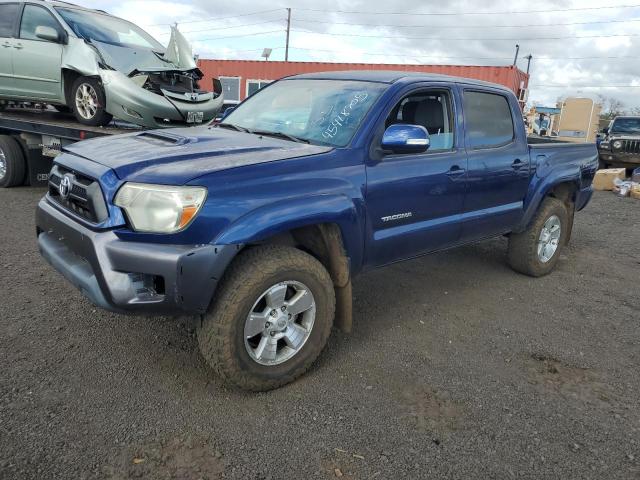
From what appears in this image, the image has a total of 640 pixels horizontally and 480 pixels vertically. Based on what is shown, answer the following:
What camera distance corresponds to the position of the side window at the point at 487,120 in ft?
13.3

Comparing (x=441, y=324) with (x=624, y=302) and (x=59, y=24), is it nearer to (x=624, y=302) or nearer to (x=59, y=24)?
(x=624, y=302)

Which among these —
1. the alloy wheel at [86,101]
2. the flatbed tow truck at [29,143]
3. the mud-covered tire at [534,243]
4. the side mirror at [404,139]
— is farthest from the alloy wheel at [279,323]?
the alloy wheel at [86,101]

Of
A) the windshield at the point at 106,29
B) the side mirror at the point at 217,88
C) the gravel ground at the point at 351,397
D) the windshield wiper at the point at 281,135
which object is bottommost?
the gravel ground at the point at 351,397

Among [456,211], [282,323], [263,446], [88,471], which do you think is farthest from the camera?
[456,211]

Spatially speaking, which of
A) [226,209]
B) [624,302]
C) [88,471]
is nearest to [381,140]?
[226,209]

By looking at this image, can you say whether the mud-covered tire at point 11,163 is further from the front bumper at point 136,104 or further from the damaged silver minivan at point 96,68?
the front bumper at point 136,104

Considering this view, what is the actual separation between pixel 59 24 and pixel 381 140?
5.57 metres

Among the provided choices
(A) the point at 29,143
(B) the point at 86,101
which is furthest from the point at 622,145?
(A) the point at 29,143

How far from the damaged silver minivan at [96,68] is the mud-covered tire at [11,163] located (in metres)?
0.67

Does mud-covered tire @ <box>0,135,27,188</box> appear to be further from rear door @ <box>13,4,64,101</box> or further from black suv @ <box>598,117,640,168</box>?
black suv @ <box>598,117,640,168</box>

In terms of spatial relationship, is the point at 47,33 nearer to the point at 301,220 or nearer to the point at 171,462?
the point at 301,220

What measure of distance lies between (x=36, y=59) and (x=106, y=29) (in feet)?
3.34

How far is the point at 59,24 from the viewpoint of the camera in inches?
262

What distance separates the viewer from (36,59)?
6867 mm
